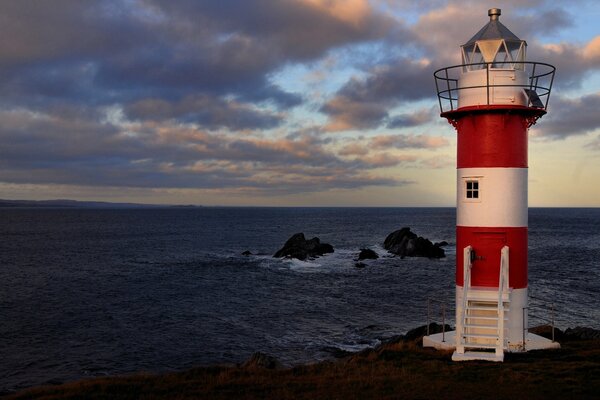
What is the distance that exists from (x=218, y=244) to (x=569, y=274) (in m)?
51.5

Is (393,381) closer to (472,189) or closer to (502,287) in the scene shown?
(502,287)

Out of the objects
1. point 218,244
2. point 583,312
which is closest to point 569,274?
point 583,312

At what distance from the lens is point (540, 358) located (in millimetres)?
13000

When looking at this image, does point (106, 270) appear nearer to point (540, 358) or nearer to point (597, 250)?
point (540, 358)

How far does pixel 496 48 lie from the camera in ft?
45.2

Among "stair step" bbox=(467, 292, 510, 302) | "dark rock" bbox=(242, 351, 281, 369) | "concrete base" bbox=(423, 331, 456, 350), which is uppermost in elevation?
"stair step" bbox=(467, 292, 510, 302)

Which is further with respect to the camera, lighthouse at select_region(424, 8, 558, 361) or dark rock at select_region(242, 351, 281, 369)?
dark rock at select_region(242, 351, 281, 369)

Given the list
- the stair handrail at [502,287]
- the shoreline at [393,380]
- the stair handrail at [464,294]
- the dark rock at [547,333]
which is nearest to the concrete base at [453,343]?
the shoreline at [393,380]

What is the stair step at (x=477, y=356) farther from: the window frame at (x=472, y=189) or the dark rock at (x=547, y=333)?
the dark rock at (x=547, y=333)

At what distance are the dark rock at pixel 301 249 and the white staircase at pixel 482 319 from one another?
45624 mm

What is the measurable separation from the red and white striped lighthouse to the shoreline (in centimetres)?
125

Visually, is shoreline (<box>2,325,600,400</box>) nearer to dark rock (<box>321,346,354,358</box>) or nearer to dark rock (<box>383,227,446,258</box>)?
dark rock (<box>321,346,354,358</box>)

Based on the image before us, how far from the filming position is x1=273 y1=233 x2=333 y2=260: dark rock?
60.6m

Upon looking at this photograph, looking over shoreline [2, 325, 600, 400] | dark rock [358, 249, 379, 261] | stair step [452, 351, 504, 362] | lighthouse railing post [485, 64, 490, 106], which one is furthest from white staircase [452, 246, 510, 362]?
dark rock [358, 249, 379, 261]
